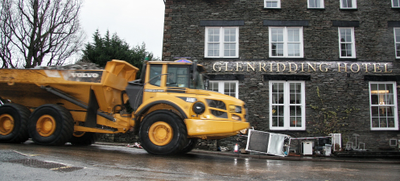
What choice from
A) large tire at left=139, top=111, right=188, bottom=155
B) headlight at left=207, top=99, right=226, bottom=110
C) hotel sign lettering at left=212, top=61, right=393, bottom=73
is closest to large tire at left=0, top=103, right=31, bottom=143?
large tire at left=139, top=111, right=188, bottom=155

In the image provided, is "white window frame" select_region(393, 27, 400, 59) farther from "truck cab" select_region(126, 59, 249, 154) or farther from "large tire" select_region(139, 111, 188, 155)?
"large tire" select_region(139, 111, 188, 155)

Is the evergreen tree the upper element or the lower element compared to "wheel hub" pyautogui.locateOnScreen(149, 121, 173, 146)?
upper

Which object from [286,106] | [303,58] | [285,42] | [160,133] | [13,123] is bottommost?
[160,133]

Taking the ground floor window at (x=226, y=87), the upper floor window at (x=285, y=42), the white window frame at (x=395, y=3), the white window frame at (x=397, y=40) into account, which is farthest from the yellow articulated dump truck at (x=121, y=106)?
the white window frame at (x=395, y=3)

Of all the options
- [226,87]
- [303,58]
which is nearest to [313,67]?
[303,58]

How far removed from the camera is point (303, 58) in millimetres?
13938

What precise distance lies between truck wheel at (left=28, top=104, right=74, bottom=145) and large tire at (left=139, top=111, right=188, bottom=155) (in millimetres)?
2182

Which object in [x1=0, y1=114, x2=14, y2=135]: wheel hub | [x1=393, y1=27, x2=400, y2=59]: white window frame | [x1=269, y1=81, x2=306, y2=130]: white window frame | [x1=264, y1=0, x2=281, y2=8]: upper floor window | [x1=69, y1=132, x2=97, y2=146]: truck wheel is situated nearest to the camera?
[x1=0, y1=114, x2=14, y2=135]: wheel hub

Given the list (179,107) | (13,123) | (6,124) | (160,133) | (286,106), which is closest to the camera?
(179,107)

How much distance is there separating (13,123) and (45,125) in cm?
108

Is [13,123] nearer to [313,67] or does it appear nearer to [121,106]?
[121,106]

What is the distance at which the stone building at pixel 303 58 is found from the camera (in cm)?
1341

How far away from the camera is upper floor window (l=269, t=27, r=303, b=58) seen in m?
14.2

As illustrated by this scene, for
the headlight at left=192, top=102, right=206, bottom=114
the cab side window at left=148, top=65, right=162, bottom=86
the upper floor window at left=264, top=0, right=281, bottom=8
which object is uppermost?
the upper floor window at left=264, top=0, right=281, bottom=8
